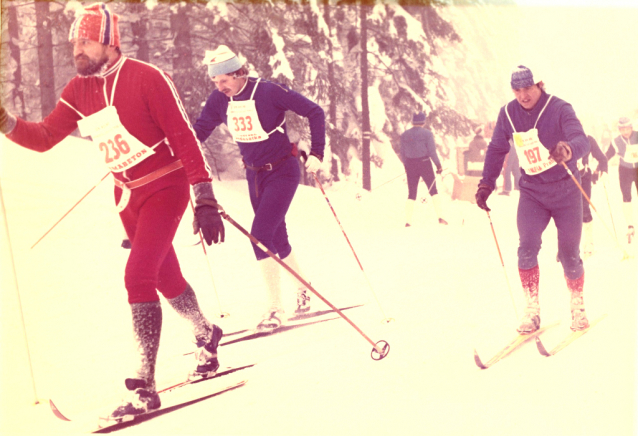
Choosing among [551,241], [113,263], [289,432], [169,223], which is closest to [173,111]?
[169,223]

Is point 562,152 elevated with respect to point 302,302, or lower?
elevated

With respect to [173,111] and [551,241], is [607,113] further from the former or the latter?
[173,111]

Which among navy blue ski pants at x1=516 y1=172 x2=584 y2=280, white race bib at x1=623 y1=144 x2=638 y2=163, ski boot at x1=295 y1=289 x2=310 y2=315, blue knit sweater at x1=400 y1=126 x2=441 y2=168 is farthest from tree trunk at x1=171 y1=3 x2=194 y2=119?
white race bib at x1=623 y1=144 x2=638 y2=163

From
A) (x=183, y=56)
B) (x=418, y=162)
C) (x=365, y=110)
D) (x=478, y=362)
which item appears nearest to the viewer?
(x=478, y=362)

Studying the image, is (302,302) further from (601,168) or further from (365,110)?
(601,168)

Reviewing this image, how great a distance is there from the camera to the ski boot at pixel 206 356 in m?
3.07

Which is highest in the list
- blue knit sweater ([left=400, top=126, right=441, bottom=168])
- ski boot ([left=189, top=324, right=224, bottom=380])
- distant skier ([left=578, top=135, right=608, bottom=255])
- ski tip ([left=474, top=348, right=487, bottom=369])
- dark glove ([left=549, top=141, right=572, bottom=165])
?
dark glove ([left=549, top=141, right=572, bottom=165])

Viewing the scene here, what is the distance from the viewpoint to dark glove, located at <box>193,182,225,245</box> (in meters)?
2.59

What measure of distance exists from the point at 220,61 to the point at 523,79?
168 cm

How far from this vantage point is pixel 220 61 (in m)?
3.45

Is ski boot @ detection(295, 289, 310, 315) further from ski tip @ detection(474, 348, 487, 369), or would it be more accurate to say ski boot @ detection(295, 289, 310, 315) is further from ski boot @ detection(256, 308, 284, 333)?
ski tip @ detection(474, 348, 487, 369)

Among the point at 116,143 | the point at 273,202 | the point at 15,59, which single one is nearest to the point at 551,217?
the point at 273,202

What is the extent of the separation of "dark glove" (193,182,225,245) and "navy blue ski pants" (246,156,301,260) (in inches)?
38.7

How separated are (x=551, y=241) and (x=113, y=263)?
2.53 m
